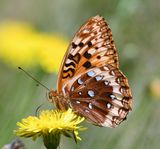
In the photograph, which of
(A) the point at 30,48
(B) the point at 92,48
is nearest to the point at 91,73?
(B) the point at 92,48

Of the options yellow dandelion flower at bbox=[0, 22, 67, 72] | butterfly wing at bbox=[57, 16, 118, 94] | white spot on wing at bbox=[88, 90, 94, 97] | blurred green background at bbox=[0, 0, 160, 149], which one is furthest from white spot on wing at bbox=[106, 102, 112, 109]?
yellow dandelion flower at bbox=[0, 22, 67, 72]

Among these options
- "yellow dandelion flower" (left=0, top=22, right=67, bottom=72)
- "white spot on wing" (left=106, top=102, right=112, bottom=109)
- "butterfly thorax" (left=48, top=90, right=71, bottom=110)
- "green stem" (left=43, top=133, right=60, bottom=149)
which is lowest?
"green stem" (left=43, top=133, right=60, bottom=149)

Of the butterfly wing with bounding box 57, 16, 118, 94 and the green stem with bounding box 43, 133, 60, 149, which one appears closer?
the green stem with bounding box 43, 133, 60, 149

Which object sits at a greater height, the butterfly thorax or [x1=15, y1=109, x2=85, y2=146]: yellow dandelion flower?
the butterfly thorax

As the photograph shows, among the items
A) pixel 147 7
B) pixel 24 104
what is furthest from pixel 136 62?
pixel 24 104

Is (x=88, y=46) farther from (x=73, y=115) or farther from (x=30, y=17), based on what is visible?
(x=30, y=17)

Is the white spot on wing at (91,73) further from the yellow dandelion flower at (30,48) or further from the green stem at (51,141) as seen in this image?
the yellow dandelion flower at (30,48)

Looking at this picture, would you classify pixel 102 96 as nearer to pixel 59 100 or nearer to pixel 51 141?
pixel 59 100

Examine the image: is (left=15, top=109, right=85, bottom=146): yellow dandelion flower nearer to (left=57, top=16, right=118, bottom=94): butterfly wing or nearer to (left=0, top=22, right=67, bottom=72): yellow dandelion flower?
(left=57, top=16, right=118, bottom=94): butterfly wing
